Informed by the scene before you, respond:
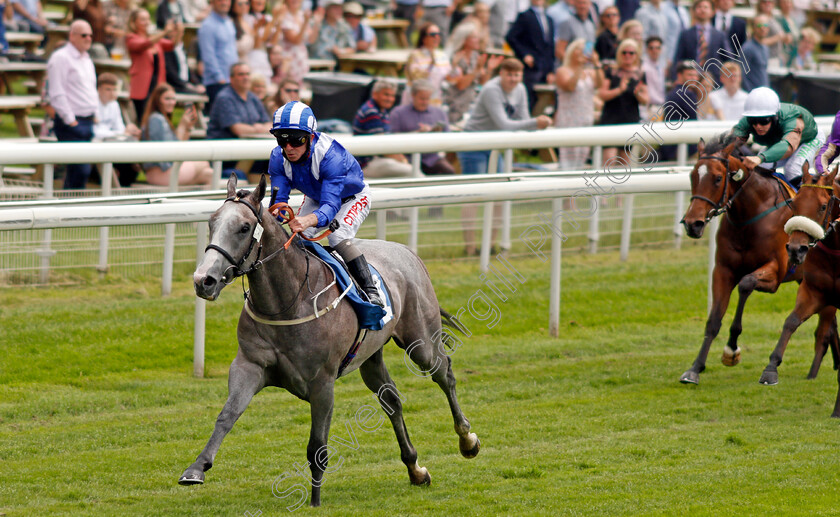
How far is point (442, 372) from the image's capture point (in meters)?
6.10

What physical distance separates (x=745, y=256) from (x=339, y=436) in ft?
10.4

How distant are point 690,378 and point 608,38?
23.2 feet

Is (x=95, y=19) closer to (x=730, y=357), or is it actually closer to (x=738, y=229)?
(x=738, y=229)

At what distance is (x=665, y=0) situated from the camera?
15852 millimetres

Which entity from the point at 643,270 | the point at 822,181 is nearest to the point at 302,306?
the point at 822,181

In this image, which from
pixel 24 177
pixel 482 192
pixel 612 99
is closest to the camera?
pixel 482 192

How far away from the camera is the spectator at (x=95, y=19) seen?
12758mm

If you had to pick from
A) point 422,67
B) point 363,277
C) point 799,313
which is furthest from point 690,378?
point 422,67

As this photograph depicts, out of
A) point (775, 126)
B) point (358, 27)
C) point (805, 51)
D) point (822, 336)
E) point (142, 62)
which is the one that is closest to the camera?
point (822, 336)

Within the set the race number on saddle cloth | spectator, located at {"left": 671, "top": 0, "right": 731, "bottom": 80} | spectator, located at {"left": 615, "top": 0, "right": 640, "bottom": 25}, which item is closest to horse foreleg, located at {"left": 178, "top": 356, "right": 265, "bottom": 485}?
the race number on saddle cloth

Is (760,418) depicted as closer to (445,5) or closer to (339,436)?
(339,436)

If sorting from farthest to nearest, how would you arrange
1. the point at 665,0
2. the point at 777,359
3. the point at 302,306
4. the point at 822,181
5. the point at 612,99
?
the point at 665,0, the point at 612,99, the point at 777,359, the point at 822,181, the point at 302,306

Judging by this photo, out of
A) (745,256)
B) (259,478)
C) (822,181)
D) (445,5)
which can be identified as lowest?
(259,478)

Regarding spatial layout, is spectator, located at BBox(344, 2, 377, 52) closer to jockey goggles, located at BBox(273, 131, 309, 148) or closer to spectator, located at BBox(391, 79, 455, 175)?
spectator, located at BBox(391, 79, 455, 175)
